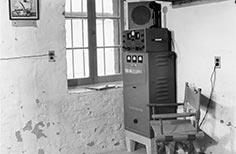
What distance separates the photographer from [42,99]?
11.8ft

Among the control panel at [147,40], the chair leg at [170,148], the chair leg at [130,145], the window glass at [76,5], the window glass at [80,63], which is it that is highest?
the window glass at [76,5]

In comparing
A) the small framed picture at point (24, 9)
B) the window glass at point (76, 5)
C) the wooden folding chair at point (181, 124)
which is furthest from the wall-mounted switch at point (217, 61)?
the small framed picture at point (24, 9)

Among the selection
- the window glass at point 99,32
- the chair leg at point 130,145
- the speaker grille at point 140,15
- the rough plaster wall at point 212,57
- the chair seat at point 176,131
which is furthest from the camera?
the window glass at point 99,32

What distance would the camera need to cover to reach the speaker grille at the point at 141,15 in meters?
3.85

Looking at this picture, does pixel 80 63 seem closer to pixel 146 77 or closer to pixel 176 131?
pixel 146 77

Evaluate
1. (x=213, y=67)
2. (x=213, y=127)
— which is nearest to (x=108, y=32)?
(x=213, y=67)

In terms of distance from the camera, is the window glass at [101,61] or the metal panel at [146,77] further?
the window glass at [101,61]

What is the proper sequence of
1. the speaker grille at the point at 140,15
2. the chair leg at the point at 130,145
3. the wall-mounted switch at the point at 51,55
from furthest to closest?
the chair leg at the point at 130,145 < the speaker grille at the point at 140,15 < the wall-mounted switch at the point at 51,55

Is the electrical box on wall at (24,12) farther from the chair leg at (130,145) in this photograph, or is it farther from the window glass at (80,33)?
the chair leg at (130,145)

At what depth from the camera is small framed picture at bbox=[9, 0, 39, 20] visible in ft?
11.0

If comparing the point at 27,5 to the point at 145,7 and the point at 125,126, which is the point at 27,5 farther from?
the point at 125,126

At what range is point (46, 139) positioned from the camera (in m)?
3.65

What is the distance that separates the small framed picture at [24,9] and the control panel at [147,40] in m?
1.04

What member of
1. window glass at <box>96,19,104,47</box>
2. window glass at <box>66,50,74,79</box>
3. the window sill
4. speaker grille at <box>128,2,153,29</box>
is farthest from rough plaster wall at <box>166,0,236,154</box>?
window glass at <box>66,50,74,79</box>
